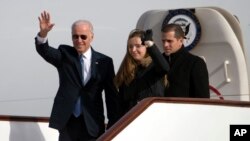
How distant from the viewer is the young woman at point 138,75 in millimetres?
3980

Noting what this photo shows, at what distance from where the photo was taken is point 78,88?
407 cm

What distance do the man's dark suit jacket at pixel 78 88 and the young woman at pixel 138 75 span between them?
11 cm

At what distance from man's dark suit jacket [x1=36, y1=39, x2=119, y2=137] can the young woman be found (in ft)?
0.38

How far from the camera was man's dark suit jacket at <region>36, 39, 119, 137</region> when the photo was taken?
4.03 meters

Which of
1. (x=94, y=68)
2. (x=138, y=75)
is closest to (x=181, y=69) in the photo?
(x=138, y=75)

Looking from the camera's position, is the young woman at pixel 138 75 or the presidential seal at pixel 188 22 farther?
the presidential seal at pixel 188 22

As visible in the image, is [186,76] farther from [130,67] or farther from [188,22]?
[188,22]

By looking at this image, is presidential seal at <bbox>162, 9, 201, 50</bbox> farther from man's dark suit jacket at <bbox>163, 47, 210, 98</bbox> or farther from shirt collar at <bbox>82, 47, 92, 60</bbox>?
shirt collar at <bbox>82, 47, 92, 60</bbox>

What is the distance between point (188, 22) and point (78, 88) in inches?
86.3

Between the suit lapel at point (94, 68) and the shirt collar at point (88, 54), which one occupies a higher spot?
the shirt collar at point (88, 54)

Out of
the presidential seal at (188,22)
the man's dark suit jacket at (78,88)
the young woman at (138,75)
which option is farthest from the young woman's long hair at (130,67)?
the presidential seal at (188,22)

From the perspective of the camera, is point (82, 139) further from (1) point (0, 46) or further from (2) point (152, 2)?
(2) point (152, 2)

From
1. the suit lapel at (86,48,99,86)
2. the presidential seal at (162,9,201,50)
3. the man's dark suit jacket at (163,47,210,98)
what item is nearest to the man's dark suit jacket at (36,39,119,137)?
the suit lapel at (86,48,99,86)

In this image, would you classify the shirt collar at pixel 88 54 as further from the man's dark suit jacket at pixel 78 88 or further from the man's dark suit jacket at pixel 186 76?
the man's dark suit jacket at pixel 186 76
